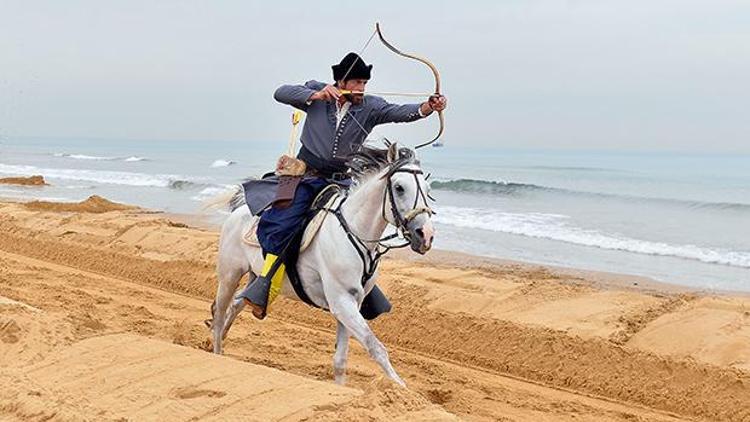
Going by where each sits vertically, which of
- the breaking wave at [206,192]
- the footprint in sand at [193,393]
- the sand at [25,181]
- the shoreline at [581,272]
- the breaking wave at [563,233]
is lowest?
the breaking wave at [206,192]

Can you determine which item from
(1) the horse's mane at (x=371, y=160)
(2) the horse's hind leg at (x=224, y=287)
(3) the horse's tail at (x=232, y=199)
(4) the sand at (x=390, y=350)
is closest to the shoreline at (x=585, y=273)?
(4) the sand at (x=390, y=350)

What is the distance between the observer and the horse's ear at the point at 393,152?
6273mm

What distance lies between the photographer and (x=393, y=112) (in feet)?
22.1

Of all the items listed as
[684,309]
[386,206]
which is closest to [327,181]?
[386,206]

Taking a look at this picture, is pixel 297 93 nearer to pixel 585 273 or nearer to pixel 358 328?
pixel 358 328

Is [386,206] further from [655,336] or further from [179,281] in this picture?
[179,281]

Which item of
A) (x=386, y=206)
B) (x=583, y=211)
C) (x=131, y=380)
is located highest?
(x=386, y=206)

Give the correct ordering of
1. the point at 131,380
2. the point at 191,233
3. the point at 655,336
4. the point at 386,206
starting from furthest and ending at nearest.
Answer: the point at 191,233, the point at 655,336, the point at 386,206, the point at 131,380

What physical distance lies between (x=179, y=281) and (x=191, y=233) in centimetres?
261

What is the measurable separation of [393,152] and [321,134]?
84 cm

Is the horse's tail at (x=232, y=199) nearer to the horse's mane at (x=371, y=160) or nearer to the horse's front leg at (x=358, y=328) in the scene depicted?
the horse's mane at (x=371, y=160)

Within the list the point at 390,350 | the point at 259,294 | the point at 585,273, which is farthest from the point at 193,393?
the point at 585,273

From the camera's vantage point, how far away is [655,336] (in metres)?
8.91

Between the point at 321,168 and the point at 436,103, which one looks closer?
the point at 436,103
